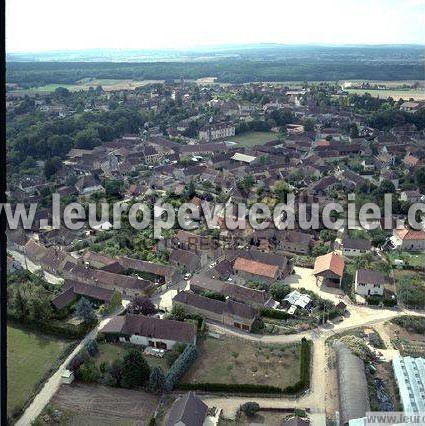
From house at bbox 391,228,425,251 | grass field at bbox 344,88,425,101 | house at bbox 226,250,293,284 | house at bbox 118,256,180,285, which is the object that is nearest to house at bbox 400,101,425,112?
grass field at bbox 344,88,425,101

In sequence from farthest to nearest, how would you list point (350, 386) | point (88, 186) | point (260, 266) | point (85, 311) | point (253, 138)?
point (253, 138) → point (88, 186) → point (260, 266) → point (85, 311) → point (350, 386)

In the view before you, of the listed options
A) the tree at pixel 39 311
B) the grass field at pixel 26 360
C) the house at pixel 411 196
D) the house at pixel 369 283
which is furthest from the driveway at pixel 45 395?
the house at pixel 411 196

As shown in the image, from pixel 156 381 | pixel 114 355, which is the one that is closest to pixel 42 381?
pixel 114 355

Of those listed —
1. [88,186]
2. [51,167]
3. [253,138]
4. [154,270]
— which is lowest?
[154,270]

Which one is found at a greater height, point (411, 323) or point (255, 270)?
point (255, 270)

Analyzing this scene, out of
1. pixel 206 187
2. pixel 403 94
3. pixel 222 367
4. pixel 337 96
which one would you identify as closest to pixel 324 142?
pixel 206 187

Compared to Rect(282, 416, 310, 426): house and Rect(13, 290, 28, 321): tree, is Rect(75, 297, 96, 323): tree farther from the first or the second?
Rect(282, 416, 310, 426): house

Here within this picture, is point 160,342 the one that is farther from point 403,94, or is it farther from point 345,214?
point 403,94

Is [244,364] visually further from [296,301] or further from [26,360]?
[26,360]
